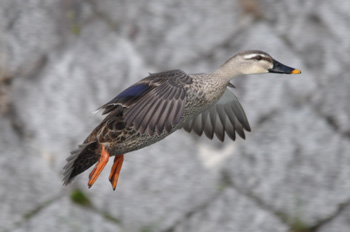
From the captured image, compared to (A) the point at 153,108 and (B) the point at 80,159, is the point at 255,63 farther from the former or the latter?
(B) the point at 80,159

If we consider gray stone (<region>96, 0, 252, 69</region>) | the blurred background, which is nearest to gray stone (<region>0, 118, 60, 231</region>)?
the blurred background

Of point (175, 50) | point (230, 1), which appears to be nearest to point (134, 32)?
point (175, 50)

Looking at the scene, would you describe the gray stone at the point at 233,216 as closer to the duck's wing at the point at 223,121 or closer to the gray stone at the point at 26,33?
the duck's wing at the point at 223,121

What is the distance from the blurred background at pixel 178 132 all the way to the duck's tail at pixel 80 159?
1.08 metres

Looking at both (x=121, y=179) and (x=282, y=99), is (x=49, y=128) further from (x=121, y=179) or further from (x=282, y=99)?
(x=282, y=99)

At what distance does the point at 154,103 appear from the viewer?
3.50 m

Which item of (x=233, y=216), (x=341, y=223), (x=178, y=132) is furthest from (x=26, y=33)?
(x=341, y=223)

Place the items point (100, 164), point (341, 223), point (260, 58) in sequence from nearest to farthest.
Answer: point (100, 164)
point (260, 58)
point (341, 223)

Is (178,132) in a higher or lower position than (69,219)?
higher

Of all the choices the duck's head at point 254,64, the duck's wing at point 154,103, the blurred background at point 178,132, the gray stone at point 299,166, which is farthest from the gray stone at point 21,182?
the duck's head at point 254,64

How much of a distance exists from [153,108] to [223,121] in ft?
2.84

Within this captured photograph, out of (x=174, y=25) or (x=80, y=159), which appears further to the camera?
(x=174, y=25)

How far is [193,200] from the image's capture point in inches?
196

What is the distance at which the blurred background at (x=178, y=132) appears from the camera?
15.8 ft
